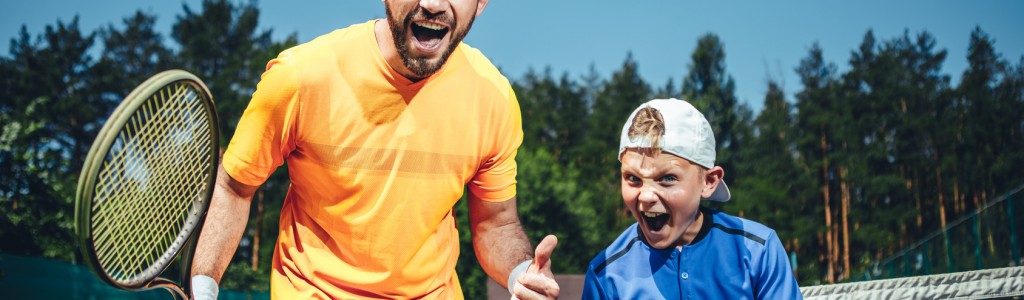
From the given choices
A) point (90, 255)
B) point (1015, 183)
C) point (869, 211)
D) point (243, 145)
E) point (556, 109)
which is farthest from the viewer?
point (556, 109)

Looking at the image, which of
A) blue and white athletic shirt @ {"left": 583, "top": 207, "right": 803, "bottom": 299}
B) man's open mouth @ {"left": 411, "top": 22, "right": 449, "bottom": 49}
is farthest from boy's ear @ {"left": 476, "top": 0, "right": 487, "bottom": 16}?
blue and white athletic shirt @ {"left": 583, "top": 207, "right": 803, "bottom": 299}

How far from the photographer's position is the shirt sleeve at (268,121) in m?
2.98

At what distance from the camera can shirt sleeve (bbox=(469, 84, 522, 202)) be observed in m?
3.37

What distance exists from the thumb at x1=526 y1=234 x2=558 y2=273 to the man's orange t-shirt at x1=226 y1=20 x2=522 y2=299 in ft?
1.82

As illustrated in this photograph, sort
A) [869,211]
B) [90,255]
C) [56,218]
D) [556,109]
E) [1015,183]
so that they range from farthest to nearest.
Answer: [556,109]
[869,211]
[1015,183]
[56,218]
[90,255]

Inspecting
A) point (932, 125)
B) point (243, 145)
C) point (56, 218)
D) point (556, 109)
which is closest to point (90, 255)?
point (243, 145)

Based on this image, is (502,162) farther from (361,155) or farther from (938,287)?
(938,287)

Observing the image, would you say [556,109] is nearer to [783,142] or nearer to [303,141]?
[783,142]

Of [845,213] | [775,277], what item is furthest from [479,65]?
[845,213]

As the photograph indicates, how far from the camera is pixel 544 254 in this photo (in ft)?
8.73

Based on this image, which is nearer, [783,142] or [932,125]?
[932,125]

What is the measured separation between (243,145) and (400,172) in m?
0.54

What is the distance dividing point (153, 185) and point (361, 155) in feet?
2.38

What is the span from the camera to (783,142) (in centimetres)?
4956
